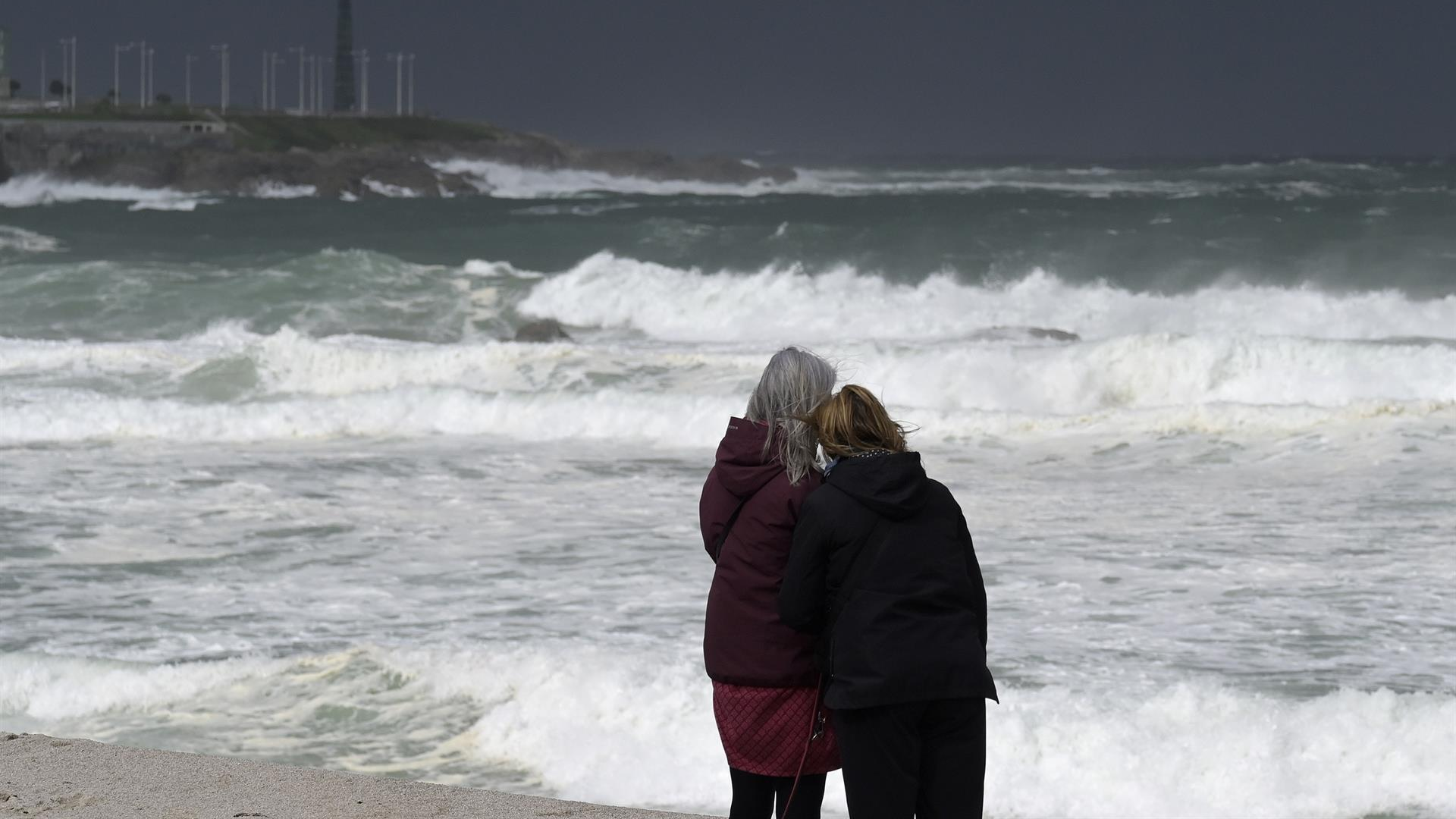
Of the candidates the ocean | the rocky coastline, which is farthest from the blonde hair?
the rocky coastline

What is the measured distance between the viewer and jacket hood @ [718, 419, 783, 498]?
3373 millimetres

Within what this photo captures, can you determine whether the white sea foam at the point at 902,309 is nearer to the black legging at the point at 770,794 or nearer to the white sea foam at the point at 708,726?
the white sea foam at the point at 708,726

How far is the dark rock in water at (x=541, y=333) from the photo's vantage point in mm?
24219

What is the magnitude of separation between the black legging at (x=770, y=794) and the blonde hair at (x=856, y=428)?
79 centimetres

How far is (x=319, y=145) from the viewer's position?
342ft

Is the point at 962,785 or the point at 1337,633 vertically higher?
the point at 962,785

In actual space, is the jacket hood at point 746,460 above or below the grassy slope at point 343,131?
below

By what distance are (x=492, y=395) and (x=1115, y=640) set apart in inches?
408

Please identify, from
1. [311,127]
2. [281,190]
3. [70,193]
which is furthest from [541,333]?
[311,127]

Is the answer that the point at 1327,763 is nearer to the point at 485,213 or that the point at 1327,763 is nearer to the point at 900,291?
the point at 900,291

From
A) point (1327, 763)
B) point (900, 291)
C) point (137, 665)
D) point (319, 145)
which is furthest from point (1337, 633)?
point (319, 145)

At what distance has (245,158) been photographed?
8819 centimetres

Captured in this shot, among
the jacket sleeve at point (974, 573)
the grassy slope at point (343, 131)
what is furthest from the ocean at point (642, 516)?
the grassy slope at point (343, 131)

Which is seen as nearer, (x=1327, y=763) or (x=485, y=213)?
(x=1327, y=763)
